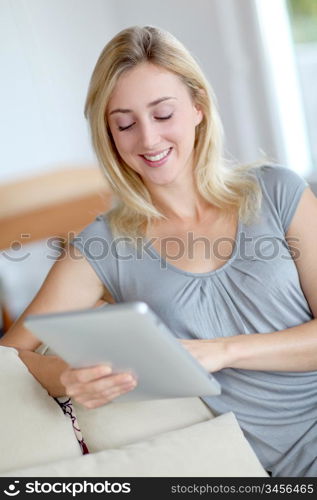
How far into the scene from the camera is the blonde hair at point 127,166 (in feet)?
6.50

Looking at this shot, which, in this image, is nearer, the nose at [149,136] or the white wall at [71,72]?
the nose at [149,136]

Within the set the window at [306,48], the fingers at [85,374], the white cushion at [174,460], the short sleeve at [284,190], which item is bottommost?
the white cushion at [174,460]

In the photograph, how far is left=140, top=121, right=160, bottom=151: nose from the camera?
196 cm

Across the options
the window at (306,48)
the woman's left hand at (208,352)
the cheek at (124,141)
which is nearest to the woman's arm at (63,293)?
the cheek at (124,141)

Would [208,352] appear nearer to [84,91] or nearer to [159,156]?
[159,156]

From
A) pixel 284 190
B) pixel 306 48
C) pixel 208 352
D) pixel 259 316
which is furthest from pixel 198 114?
pixel 306 48

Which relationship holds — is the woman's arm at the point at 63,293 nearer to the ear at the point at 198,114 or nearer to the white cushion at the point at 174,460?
the white cushion at the point at 174,460

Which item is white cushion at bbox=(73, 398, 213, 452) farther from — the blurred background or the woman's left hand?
the blurred background

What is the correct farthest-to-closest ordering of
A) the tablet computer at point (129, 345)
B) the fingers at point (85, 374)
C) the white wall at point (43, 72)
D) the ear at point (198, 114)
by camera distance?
the white wall at point (43, 72), the ear at point (198, 114), the fingers at point (85, 374), the tablet computer at point (129, 345)

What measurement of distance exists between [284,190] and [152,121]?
0.35 meters

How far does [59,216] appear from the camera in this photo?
4.43 m

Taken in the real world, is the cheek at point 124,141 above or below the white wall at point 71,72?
below
